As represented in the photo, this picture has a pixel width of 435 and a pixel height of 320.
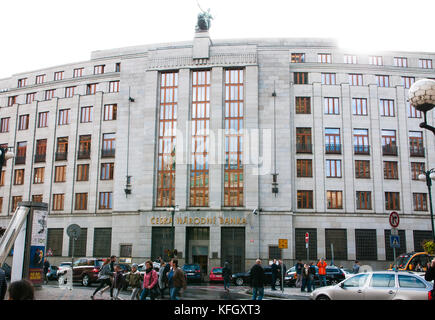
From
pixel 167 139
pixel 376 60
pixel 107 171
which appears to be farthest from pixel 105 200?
pixel 376 60

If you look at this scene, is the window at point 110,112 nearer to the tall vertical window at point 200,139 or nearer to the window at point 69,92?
the window at point 69,92

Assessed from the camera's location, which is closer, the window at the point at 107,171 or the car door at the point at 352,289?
the car door at the point at 352,289

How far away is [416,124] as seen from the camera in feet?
144

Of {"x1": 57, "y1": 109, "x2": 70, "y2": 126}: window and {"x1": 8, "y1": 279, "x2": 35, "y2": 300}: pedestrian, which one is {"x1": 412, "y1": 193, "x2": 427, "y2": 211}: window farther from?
{"x1": 8, "y1": 279, "x2": 35, "y2": 300}: pedestrian

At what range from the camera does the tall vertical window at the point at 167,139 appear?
4259 centimetres

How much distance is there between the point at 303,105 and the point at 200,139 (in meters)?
11.5

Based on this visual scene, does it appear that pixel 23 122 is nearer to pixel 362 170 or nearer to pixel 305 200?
pixel 305 200

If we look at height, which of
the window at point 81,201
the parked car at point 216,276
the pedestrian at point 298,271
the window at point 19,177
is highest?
the window at point 19,177

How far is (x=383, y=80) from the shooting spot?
45406mm

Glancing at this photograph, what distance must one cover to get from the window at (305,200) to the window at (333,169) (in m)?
2.83

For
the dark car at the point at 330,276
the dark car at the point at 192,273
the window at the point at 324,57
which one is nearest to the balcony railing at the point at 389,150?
the window at the point at 324,57

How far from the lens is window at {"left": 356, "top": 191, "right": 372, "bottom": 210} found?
42469mm
